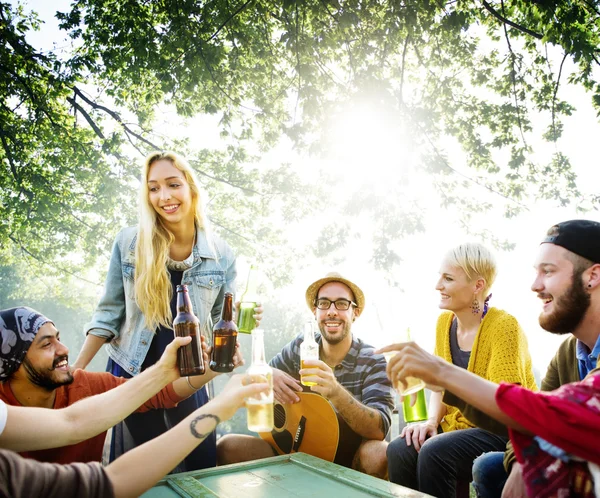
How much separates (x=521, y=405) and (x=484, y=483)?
4.62 ft

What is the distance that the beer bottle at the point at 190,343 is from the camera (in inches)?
93.6

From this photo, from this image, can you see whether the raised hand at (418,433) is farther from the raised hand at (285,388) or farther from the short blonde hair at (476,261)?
the short blonde hair at (476,261)

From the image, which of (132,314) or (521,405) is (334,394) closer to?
(132,314)

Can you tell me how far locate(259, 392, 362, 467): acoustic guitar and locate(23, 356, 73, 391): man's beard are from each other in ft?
5.39

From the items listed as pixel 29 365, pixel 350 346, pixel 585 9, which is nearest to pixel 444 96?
pixel 585 9

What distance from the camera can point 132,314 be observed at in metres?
3.33

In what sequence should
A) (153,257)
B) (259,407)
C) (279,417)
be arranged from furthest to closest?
(279,417)
(153,257)
(259,407)

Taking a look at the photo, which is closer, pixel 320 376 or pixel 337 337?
pixel 320 376

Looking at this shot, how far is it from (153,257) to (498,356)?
2.28 m

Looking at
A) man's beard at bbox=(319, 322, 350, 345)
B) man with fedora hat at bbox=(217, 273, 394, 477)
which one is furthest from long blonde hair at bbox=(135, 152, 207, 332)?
man's beard at bbox=(319, 322, 350, 345)

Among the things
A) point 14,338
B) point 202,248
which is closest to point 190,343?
point 14,338

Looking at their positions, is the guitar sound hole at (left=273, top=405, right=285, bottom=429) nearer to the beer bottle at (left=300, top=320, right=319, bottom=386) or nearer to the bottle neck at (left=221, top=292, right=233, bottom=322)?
the beer bottle at (left=300, top=320, right=319, bottom=386)

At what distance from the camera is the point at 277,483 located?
101 inches

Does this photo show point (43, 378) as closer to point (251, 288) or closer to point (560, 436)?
point (251, 288)
